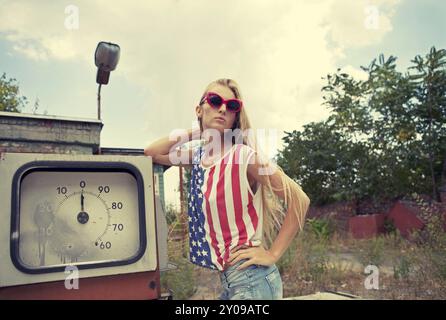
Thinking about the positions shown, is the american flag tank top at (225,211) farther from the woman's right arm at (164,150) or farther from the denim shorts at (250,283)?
the woman's right arm at (164,150)

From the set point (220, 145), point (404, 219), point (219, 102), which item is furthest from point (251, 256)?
point (404, 219)

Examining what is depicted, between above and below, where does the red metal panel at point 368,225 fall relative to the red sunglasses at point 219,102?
below

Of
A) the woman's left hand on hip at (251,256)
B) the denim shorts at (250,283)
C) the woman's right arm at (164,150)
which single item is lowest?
the denim shorts at (250,283)

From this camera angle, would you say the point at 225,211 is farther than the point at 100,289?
Yes

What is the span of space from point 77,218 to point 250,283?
51 centimetres

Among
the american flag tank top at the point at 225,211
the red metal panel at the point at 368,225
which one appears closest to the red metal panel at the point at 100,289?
the american flag tank top at the point at 225,211

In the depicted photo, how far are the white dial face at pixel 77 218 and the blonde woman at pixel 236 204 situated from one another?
0.20 meters

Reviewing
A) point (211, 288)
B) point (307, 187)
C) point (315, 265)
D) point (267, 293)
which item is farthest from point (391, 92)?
point (267, 293)

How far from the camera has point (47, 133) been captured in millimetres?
4141

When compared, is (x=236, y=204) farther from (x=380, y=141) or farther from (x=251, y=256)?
(x=380, y=141)

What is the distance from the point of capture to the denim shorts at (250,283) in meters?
1.05

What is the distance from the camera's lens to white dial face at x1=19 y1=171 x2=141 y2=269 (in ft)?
3.19

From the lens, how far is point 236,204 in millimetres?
1083
